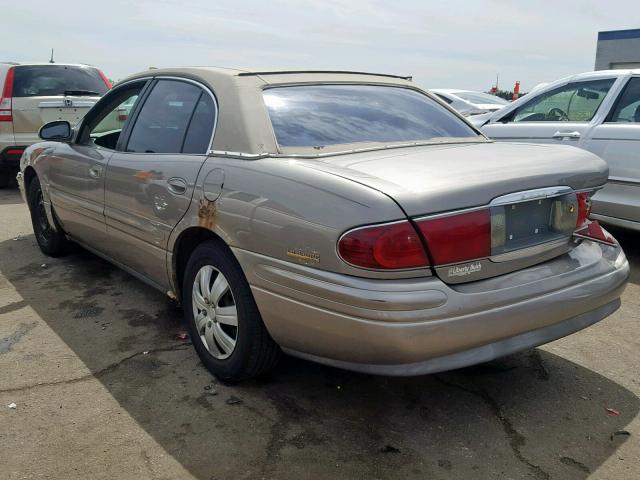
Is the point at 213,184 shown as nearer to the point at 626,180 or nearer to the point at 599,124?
the point at 626,180

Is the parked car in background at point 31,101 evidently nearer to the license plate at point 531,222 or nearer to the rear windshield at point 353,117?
the rear windshield at point 353,117

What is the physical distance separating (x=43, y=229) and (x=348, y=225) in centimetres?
399

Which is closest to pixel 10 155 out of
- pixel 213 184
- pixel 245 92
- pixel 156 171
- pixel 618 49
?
pixel 156 171

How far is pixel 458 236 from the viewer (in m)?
2.37

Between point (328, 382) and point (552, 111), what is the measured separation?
420 centimetres

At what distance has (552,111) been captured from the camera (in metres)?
6.08

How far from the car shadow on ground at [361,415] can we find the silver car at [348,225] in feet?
0.83

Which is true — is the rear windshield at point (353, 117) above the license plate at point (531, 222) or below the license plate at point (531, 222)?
above

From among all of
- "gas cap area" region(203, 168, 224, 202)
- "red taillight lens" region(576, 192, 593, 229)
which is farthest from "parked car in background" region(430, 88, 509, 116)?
"gas cap area" region(203, 168, 224, 202)

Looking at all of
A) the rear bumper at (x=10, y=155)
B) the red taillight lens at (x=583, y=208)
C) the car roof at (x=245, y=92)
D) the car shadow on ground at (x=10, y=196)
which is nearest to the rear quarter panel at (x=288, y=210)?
the car roof at (x=245, y=92)

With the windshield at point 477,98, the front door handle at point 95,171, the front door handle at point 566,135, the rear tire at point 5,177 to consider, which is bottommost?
the rear tire at point 5,177

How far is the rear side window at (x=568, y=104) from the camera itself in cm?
563

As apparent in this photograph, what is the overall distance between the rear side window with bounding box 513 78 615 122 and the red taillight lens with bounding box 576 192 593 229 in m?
3.06

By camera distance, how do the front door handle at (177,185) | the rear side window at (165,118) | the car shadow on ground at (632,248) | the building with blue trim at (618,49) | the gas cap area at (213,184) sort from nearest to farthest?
the gas cap area at (213,184), the front door handle at (177,185), the rear side window at (165,118), the car shadow on ground at (632,248), the building with blue trim at (618,49)
